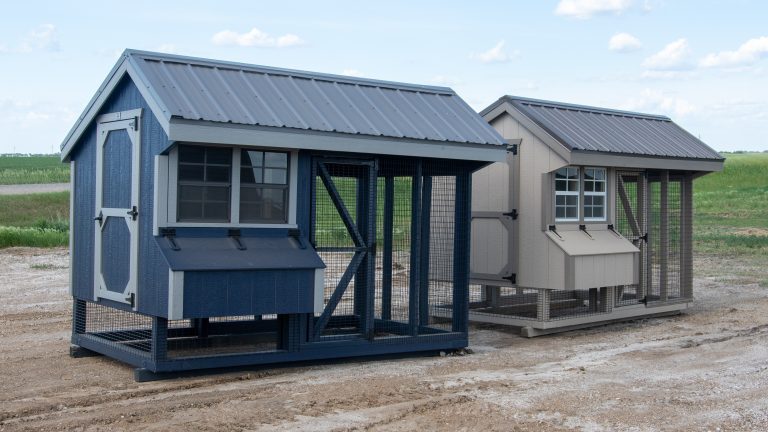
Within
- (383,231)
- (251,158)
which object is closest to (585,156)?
(383,231)

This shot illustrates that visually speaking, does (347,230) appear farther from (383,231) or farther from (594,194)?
(594,194)

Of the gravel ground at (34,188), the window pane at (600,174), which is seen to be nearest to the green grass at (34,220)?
the gravel ground at (34,188)

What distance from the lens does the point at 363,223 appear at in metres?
11.8

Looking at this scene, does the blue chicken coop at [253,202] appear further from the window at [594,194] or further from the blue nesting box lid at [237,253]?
the window at [594,194]

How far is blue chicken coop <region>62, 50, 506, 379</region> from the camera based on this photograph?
9.91 m

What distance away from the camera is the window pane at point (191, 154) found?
32.9ft

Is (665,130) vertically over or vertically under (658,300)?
over

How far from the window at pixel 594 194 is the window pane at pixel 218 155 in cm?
611

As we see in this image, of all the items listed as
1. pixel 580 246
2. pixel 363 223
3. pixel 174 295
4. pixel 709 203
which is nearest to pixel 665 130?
pixel 580 246

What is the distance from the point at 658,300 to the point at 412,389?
7554 mm

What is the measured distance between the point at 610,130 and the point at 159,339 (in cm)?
820

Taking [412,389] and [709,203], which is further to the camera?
[709,203]

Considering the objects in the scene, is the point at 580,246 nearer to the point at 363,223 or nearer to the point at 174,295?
the point at 363,223

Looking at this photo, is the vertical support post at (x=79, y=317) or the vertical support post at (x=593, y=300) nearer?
the vertical support post at (x=79, y=317)
